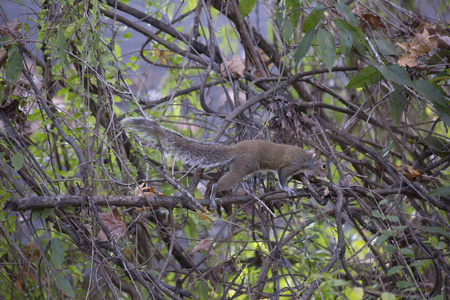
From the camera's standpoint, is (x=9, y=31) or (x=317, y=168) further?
(x=317, y=168)

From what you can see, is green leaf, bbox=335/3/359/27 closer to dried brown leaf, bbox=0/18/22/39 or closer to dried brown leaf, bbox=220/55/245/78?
dried brown leaf, bbox=220/55/245/78

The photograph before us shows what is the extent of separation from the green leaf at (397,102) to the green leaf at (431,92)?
14.0 inches

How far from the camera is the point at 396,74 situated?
2.69 meters

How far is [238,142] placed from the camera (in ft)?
11.4

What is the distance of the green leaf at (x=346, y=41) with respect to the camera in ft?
8.34

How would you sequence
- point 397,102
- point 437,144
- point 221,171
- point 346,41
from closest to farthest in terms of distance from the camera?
point 346,41
point 397,102
point 437,144
point 221,171

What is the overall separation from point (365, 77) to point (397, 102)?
1.25 ft

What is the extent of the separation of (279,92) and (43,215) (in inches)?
73.0

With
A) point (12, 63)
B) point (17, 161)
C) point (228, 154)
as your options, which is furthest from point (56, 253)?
point (228, 154)

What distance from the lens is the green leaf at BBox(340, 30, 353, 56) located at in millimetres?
2541

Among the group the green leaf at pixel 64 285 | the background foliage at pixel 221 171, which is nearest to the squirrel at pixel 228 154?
the background foliage at pixel 221 171

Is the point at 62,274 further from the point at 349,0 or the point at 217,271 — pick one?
the point at 349,0

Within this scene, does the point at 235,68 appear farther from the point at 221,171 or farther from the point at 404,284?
the point at 404,284

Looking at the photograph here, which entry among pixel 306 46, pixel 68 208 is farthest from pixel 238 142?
pixel 68 208
